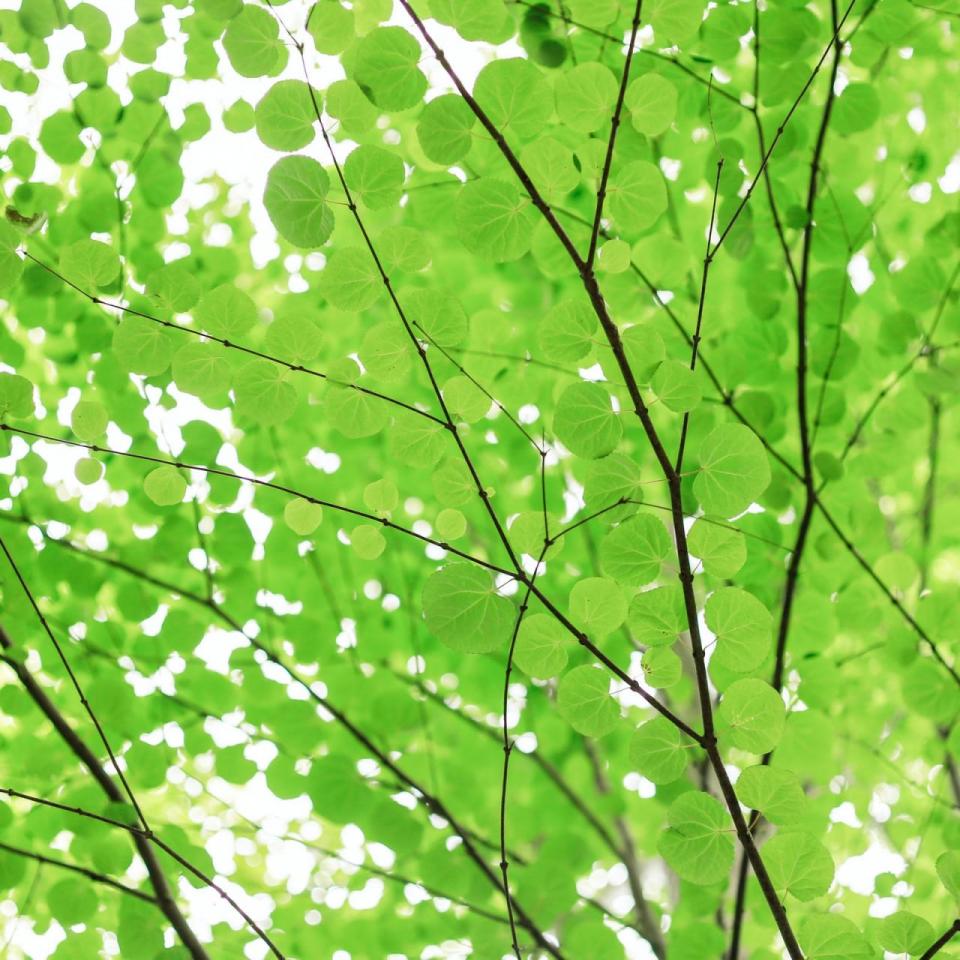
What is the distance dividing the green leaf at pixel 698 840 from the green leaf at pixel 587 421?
40cm

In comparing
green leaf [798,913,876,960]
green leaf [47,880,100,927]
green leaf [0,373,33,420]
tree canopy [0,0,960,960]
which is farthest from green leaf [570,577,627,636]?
green leaf [47,880,100,927]

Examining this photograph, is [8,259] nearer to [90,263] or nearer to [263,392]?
[90,263]

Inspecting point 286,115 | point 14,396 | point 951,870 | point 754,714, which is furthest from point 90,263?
point 951,870

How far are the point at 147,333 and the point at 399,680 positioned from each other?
1000mm

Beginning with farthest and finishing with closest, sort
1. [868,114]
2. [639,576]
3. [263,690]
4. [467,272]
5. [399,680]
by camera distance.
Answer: [467,272] < [399,680] < [263,690] < [868,114] < [639,576]

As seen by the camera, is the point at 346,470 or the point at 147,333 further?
the point at 346,470

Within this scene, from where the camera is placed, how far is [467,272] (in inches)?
75.7

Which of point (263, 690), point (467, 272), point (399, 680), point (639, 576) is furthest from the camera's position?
point (467, 272)

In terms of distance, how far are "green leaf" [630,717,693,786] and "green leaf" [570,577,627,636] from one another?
0.40 feet

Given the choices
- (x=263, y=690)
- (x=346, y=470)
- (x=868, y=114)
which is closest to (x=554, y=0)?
(x=868, y=114)

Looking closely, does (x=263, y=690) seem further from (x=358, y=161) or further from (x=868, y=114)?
(x=868, y=114)

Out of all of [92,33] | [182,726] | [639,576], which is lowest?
[182,726]

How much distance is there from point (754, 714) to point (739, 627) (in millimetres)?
97

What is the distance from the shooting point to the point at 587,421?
921mm
